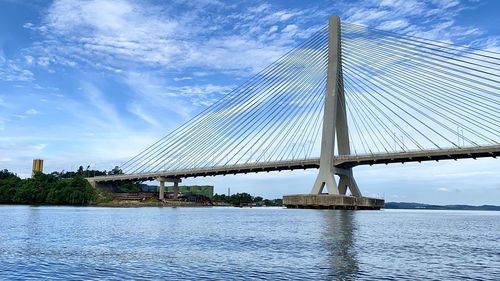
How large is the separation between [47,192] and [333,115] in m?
84.9

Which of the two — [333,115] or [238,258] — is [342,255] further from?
[333,115]

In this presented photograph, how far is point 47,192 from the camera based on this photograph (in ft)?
424

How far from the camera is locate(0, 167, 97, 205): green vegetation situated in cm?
12725

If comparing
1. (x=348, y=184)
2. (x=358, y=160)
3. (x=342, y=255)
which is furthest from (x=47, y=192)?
(x=342, y=255)

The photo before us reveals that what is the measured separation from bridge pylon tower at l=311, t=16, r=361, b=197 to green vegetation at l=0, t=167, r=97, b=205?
7114cm

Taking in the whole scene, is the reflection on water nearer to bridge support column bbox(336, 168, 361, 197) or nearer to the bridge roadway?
the bridge roadway

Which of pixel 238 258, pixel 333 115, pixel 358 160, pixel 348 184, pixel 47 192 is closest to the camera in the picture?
pixel 238 258

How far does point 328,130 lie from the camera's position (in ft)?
255

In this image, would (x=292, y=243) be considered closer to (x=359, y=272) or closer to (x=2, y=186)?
(x=359, y=272)

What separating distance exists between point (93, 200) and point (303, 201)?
6437 centimetres

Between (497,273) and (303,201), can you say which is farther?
(303,201)

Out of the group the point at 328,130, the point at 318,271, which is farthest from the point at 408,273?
the point at 328,130

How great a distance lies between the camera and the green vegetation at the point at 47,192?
127 m

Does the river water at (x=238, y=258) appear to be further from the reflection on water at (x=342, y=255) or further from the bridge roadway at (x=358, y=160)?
the bridge roadway at (x=358, y=160)
